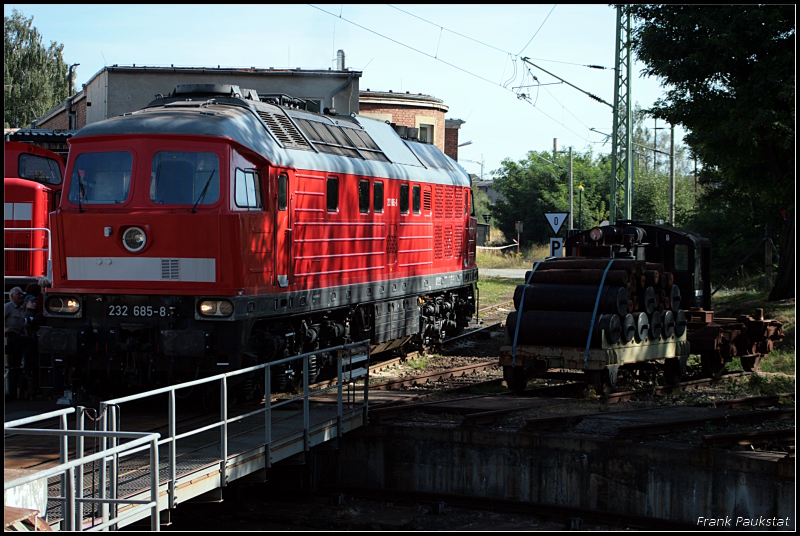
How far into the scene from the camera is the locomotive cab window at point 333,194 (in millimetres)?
13493

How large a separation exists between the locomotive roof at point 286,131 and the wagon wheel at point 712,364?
631cm

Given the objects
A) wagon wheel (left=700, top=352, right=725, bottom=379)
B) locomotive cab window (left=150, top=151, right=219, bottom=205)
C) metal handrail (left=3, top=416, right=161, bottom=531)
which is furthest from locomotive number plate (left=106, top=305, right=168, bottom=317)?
wagon wheel (left=700, top=352, right=725, bottom=379)

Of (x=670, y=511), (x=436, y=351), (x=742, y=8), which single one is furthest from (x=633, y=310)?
(x=742, y=8)

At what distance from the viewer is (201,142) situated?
1118cm

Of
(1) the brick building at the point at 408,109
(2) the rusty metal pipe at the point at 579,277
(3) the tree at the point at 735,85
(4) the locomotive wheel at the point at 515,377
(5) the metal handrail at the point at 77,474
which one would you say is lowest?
(4) the locomotive wheel at the point at 515,377

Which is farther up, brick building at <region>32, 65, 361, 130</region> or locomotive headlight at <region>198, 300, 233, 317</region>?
brick building at <region>32, 65, 361, 130</region>

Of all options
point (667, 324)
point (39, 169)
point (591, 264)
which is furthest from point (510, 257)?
point (591, 264)

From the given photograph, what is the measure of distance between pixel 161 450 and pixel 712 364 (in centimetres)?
1037

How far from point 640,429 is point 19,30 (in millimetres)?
50704

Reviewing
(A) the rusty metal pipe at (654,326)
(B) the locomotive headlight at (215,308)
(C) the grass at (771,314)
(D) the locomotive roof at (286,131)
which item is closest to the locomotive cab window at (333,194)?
(D) the locomotive roof at (286,131)

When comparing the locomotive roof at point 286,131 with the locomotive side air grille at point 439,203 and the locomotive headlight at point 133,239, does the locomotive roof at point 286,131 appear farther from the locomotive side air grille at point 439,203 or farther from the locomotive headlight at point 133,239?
the locomotive headlight at point 133,239

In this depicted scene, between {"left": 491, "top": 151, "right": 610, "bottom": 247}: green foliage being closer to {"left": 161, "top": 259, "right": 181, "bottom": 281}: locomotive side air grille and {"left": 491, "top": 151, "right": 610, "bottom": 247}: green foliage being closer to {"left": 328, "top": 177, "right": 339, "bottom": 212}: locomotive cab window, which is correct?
{"left": 328, "top": 177, "right": 339, "bottom": 212}: locomotive cab window

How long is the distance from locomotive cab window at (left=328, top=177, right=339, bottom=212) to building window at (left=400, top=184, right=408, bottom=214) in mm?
2814

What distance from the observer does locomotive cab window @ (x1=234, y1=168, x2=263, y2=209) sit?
11.3 metres
